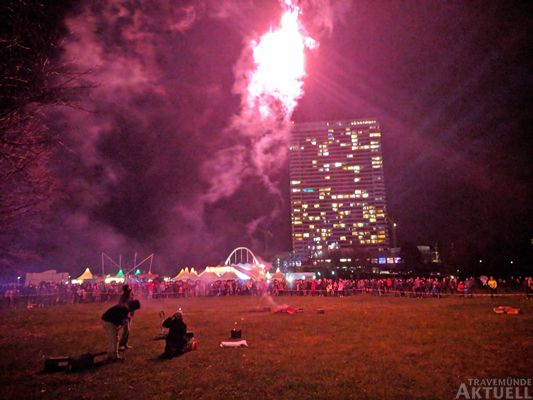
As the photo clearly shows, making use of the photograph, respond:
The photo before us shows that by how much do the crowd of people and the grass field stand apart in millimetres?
21036

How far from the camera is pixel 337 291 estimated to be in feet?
127

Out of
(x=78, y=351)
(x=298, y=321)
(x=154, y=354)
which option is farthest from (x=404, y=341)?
(x=78, y=351)

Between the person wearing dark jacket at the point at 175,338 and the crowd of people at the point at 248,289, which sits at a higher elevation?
the person wearing dark jacket at the point at 175,338

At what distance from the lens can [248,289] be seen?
45156mm

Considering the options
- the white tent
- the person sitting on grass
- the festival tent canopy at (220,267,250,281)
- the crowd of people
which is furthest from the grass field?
the white tent

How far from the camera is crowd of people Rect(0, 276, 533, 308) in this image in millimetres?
36147

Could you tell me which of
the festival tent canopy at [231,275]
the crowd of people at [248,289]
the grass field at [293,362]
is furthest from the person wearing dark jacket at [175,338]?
the festival tent canopy at [231,275]

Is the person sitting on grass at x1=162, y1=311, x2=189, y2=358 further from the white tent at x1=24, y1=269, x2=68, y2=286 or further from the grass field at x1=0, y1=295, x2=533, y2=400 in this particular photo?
the white tent at x1=24, y1=269, x2=68, y2=286

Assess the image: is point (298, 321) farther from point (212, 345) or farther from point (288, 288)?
point (288, 288)

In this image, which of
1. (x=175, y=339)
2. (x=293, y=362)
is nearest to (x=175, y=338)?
(x=175, y=339)

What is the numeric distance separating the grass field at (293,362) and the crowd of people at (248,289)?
828 inches

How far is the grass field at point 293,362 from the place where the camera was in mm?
7637

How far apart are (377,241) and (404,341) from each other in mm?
190759

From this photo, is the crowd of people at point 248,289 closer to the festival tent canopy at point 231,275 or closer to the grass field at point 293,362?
the festival tent canopy at point 231,275
